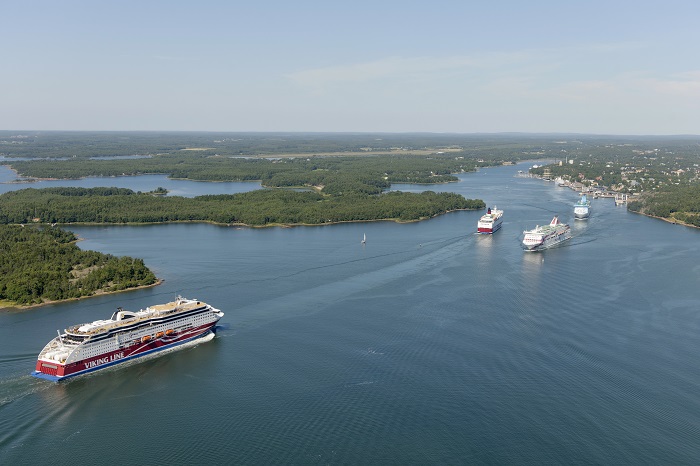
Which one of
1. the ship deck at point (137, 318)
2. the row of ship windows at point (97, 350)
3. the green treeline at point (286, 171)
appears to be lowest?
the row of ship windows at point (97, 350)

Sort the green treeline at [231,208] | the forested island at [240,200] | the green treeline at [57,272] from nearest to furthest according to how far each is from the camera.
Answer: the green treeline at [57,272], the forested island at [240,200], the green treeline at [231,208]

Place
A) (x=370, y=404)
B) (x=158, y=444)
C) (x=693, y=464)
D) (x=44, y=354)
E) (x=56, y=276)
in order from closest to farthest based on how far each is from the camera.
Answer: (x=693, y=464)
(x=158, y=444)
(x=370, y=404)
(x=44, y=354)
(x=56, y=276)

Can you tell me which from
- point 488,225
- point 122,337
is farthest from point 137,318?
point 488,225

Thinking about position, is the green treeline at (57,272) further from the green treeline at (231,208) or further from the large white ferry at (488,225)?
the large white ferry at (488,225)

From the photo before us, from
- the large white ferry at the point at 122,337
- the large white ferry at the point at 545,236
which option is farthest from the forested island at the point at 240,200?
the large white ferry at the point at 545,236

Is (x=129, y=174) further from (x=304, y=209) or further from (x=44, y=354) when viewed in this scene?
(x=44, y=354)

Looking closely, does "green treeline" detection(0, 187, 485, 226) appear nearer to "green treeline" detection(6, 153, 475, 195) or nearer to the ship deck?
"green treeline" detection(6, 153, 475, 195)

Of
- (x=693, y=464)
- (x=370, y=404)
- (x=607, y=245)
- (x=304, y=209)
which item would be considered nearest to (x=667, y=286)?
(x=607, y=245)
